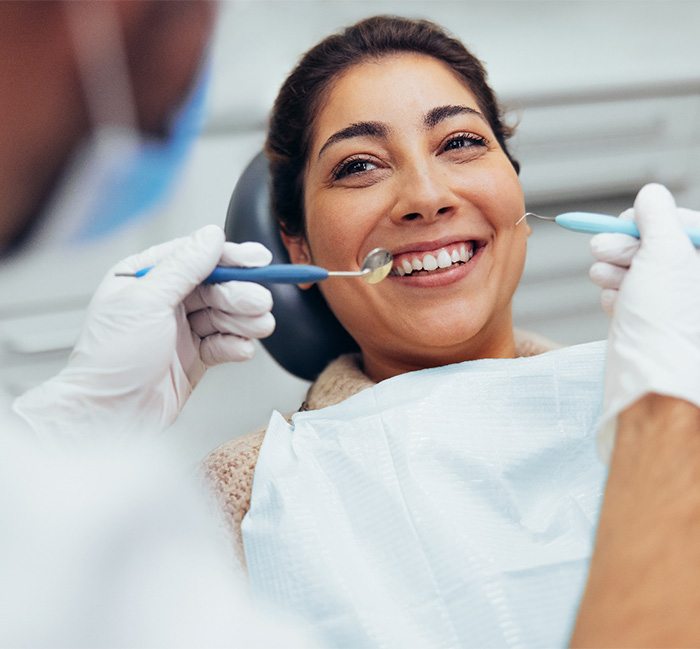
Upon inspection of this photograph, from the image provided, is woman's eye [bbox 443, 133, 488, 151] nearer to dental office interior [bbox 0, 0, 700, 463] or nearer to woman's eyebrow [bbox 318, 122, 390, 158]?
woman's eyebrow [bbox 318, 122, 390, 158]

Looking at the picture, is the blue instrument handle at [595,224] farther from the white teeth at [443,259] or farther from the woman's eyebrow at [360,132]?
the woman's eyebrow at [360,132]

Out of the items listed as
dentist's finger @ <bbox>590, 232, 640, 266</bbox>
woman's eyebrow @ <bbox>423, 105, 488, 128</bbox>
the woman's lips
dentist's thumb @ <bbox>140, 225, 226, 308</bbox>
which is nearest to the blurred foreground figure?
dentist's thumb @ <bbox>140, 225, 226, 308</bbox>

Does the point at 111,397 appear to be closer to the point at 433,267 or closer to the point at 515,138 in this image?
the point at 433,267

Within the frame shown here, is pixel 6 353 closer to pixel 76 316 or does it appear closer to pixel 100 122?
pixel 76 316

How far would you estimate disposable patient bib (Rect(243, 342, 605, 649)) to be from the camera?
83cm

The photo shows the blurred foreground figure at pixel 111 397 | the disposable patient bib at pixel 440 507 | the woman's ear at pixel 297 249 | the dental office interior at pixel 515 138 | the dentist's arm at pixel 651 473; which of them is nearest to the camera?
the blurred foreground figure at pixel 111 397

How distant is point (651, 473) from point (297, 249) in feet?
2.61

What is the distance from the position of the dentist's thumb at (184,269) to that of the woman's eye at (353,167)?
28 centimetres

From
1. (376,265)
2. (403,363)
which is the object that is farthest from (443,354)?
(376,265)

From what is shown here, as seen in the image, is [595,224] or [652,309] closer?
[652,309]

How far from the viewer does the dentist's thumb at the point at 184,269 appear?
981 millimetres

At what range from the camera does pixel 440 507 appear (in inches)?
35.9

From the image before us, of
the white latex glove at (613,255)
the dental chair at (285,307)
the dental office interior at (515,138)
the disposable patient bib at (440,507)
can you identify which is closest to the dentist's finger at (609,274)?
the white latex glove at (613,255)

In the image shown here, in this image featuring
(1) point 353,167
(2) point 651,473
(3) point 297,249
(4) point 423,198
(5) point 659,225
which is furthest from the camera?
(3) point 297,249
